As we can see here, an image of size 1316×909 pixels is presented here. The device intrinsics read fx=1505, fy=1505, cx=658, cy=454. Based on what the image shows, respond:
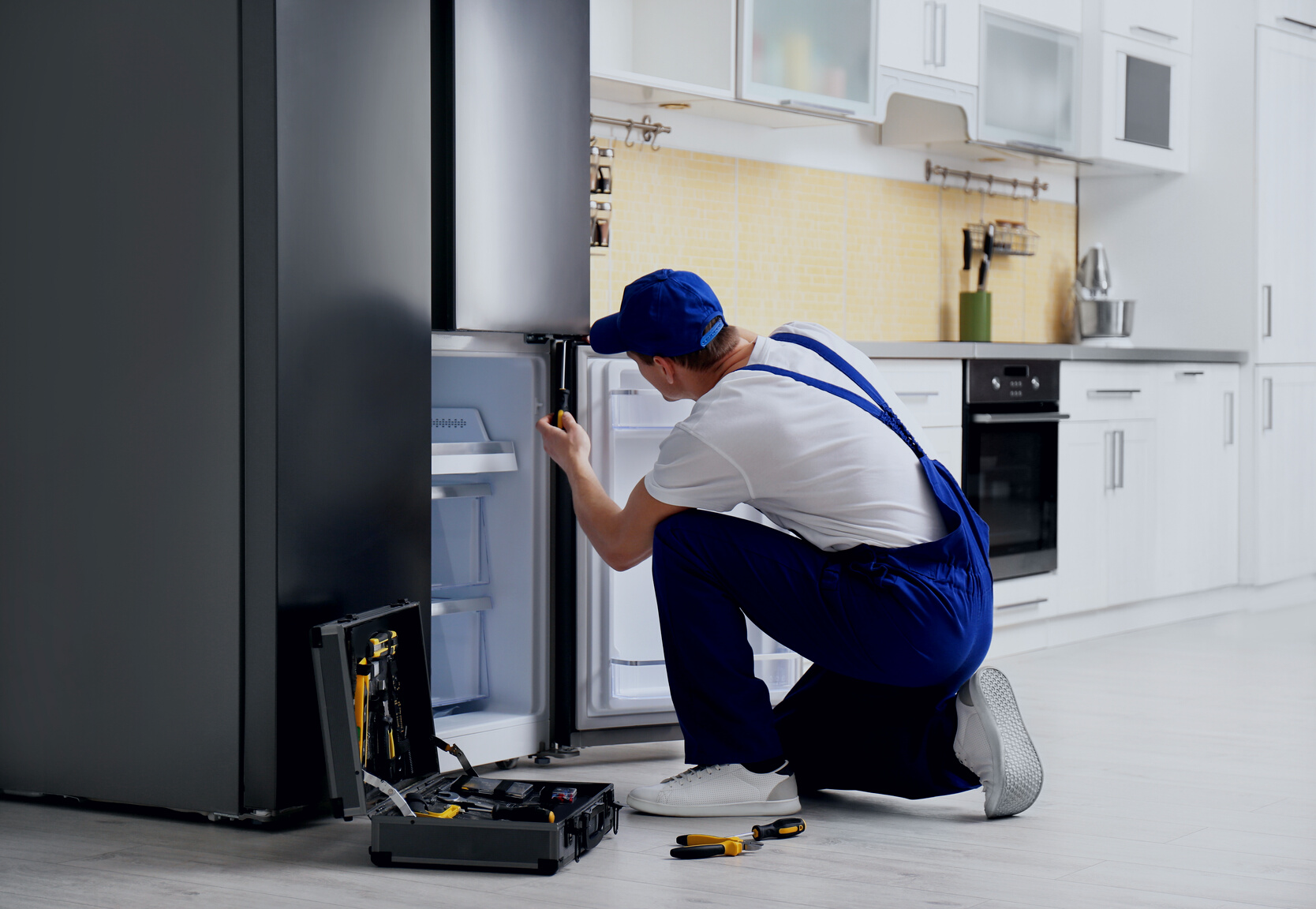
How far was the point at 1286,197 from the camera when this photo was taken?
5.59 m

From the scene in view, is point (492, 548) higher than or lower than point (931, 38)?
lower

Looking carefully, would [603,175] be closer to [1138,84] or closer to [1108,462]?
[1108,462]

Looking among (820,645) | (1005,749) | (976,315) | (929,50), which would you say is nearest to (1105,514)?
(976,315)

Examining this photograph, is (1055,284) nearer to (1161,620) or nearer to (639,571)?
(1161,620)

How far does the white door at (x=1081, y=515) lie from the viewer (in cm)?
464

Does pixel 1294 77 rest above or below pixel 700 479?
above

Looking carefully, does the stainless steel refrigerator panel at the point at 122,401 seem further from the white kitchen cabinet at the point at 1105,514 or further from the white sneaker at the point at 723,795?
the white kitchen cabinet at the point at 1105,514

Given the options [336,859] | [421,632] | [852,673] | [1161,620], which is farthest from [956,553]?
[1161,620]

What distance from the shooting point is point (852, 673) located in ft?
8.43

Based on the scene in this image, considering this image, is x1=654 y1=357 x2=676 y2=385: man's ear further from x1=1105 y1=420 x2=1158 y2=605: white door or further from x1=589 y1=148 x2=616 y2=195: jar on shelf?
x1=1105 y1=420 x2=1158 y2=605: white door

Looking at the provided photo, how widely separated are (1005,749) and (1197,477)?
3049 mm

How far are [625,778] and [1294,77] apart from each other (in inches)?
164

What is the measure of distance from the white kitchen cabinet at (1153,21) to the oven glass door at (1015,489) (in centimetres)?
162

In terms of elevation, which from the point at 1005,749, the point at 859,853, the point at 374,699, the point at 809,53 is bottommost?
the point at 859,853
